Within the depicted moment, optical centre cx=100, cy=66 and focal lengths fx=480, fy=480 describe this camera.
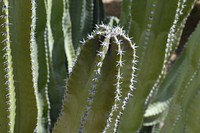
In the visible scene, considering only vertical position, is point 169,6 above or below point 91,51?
above

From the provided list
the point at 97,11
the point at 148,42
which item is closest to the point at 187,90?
the point at 148,42

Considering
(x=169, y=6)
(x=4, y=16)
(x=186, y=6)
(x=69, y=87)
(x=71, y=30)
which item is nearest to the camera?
(x=4, y=16)

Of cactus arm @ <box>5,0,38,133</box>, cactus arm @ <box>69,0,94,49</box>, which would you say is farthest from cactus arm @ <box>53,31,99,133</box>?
cactus arm @ <box>69,0,94,49</box>

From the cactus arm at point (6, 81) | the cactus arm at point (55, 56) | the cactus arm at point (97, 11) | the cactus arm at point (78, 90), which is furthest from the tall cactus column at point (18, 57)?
the cactus arm at point (97, 11)

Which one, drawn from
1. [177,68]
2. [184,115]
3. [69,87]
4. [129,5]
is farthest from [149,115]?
[69,87]

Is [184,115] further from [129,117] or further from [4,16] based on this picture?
[4,16]
